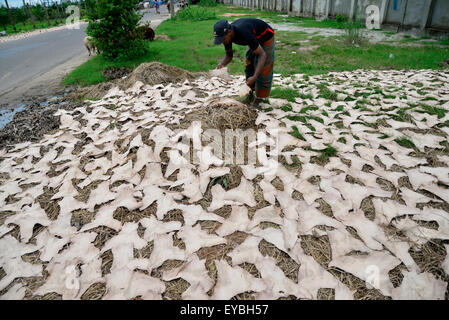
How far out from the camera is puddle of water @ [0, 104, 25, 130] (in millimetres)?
4238

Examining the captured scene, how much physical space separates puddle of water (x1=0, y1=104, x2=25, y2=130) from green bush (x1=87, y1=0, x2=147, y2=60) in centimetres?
290

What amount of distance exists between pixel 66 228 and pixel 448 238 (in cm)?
269

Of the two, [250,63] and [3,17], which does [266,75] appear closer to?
[250,63]

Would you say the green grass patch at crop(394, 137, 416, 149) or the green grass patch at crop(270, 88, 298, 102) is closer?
the green grass patch at crop(394, 137, 416, 149)

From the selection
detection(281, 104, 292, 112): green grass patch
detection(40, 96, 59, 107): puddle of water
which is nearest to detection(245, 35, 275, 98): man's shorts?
detection(281, 104, 292, 112): green grass patch

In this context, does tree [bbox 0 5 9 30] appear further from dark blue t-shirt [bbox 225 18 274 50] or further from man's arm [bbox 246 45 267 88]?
man's arm [bbox 246 45 267 88]

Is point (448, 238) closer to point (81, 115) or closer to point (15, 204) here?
point (15, 204)

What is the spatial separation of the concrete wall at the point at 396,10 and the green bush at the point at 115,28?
339 inches

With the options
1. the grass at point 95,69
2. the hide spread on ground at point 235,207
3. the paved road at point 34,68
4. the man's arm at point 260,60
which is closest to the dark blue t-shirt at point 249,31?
the man's arm at point 260,60

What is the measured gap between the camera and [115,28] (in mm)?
6797

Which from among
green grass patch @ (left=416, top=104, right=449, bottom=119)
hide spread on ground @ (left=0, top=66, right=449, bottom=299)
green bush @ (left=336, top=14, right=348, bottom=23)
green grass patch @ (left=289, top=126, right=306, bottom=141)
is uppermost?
green bush @ (left=336, top=14, right=348, bottom=23)

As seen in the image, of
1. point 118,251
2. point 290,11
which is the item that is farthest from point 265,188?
point 290,11

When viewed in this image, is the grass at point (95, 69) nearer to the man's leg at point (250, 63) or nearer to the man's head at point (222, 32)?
the man's leg at point (250, 63)

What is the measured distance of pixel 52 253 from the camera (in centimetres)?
183
